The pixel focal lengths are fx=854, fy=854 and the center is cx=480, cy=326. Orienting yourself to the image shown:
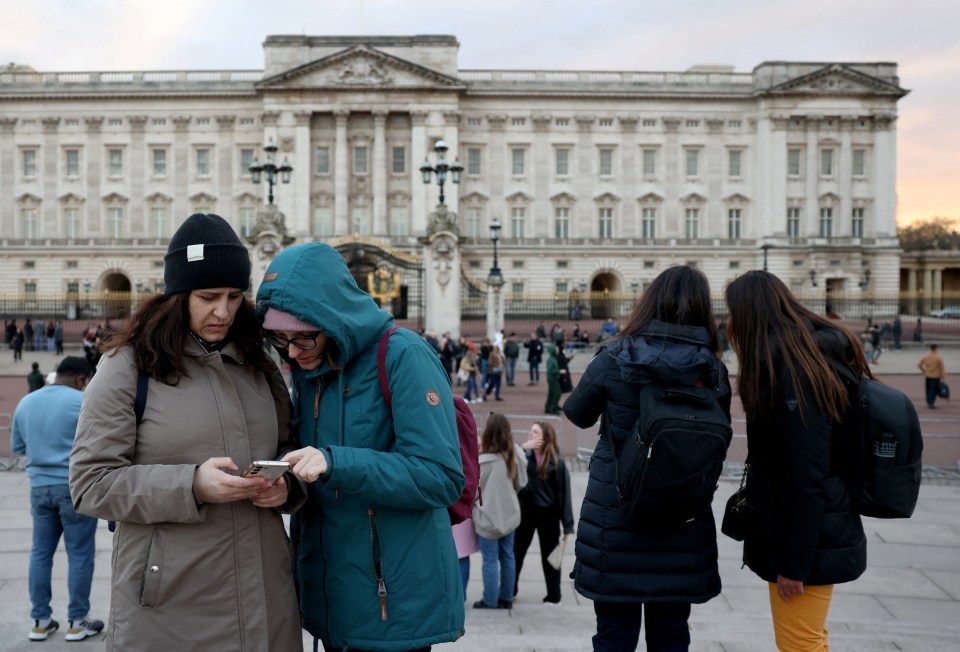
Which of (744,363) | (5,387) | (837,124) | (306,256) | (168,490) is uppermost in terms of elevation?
(837,124)

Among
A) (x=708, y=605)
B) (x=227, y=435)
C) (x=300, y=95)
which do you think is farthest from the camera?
(x=300, y=95)

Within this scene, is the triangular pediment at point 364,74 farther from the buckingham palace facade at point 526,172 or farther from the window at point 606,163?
the window at point 606,163

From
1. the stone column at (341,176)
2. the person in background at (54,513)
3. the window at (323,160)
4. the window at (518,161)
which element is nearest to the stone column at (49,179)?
the window at (323,160)

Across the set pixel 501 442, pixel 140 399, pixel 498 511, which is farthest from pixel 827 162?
pixel 140 399

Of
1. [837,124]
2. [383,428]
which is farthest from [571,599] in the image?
[837,124]

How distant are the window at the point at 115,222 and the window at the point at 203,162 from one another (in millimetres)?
6116

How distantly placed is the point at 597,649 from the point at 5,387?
2561 cm

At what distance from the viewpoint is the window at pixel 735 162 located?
5809cm

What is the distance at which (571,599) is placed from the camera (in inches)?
276

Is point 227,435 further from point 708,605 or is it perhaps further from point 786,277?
point 786,277

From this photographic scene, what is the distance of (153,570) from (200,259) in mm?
1086

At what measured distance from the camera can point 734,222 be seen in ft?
192

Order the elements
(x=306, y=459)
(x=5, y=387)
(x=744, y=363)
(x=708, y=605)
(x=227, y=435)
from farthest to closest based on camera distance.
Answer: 1. (x=5, y=387)
2. (x=708, y=605)
3. (x=744, y=363)
4. (x=227, y=435)
5. (x=306, y=459)

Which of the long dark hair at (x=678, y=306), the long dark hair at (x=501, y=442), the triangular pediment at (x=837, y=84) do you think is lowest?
the long dark hair at (x=501, y=442)
